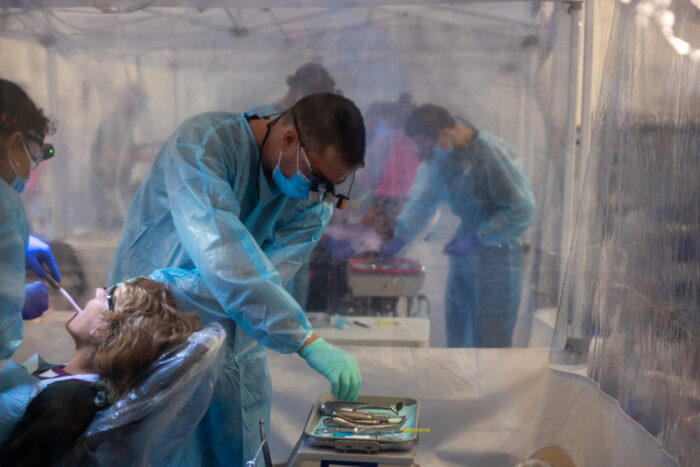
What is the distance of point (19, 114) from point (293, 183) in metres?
0.62

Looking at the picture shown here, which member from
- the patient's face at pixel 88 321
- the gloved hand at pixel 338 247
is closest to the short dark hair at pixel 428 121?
the gloved hand at pixel 338 247

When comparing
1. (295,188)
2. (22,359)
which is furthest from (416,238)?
(22,359)

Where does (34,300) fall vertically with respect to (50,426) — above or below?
above

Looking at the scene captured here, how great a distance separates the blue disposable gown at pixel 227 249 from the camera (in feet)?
4.16

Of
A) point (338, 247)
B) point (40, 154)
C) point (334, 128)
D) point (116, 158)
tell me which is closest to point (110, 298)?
point (40, 154)

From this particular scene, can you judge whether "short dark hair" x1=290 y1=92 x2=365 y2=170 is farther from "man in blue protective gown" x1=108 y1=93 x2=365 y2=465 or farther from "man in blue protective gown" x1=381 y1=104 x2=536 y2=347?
"man in blue protective gown" x1=381 y1=104 x2=536 y2=347

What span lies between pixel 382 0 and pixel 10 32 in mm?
1072

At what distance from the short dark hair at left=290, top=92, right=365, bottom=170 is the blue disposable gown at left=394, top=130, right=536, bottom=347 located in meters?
0.71

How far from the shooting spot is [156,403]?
47.3 inches

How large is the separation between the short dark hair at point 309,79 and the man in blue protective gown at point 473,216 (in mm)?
317

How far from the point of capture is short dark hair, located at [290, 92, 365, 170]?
1398mm

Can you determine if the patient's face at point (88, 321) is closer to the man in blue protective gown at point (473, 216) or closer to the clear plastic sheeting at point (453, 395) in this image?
the clear plastic sheeting at point (453, 395)

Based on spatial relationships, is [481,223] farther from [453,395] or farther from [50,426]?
[50,426]

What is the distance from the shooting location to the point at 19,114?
1.36 metres
